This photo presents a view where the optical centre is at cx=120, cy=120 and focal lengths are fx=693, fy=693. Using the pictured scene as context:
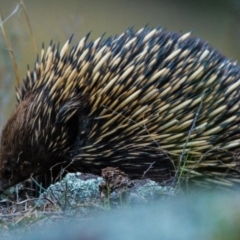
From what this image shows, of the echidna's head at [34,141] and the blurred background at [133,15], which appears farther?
the blurred background at [133,15]

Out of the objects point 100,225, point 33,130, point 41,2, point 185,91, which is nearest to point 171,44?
point 185,91

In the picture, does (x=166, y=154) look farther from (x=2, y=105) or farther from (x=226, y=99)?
(x=2, y=105)

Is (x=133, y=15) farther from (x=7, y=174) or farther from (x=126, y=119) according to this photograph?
(x=7, y=174)

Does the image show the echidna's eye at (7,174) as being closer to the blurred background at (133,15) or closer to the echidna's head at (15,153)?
the echidna's head at (15,153)

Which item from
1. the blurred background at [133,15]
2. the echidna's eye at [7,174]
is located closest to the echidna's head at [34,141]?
the echidna's eye at [7,174]

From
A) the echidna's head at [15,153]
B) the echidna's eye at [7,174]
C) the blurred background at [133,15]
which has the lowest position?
the echidna's eye at [7,174]

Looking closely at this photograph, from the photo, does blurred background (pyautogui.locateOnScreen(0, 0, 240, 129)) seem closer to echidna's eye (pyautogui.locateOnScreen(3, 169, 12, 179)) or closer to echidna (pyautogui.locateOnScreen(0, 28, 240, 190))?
echidna (pyautogui.locateOnScreen(0, 28, 240, 190))

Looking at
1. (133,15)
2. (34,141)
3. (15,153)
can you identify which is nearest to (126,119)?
(34,141)

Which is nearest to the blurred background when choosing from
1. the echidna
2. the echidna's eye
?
the echidna

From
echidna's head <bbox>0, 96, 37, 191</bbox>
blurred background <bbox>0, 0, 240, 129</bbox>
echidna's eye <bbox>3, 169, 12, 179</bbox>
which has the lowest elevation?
echidna's eye <bbox>3, 169, 12, 179</bbox>
